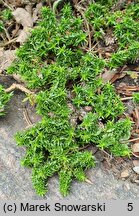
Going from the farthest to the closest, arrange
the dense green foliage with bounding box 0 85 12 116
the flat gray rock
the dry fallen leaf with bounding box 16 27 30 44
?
the dry fallen leaf with bounding box 16 27 30 44 → the dense green foliage with bounding box 0 85 12 116 → the flat gray rock

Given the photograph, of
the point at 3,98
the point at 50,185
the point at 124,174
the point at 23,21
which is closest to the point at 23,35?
the point at 23,21

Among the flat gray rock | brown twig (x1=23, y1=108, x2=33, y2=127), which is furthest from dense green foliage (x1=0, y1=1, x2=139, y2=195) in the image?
brown twig (x1=23, y1=108, x2=33, y2=127)

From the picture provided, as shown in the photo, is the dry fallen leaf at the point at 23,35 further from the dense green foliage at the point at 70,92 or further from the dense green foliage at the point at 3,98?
the dense green foliage at the point at 3,98

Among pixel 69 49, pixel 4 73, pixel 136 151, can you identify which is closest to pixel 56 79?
pixel 69 49

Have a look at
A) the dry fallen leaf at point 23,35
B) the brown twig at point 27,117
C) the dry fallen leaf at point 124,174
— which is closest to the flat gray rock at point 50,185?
the dry fallen leaf at point 124,174

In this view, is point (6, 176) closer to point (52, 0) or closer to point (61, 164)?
point (61, 164)

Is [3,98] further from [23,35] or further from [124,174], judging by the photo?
[124,174]

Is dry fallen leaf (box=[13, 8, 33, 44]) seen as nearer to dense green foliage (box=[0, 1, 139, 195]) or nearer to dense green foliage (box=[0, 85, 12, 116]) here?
dense green foliage (box=[0, 1, 139, 195])
